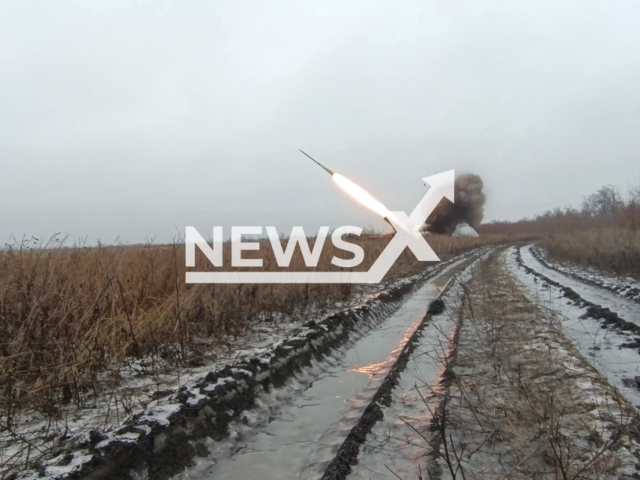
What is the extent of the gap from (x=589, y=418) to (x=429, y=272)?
14.2 metres

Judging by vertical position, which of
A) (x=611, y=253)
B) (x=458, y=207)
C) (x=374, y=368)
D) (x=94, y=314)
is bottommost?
(x=374, y=368)

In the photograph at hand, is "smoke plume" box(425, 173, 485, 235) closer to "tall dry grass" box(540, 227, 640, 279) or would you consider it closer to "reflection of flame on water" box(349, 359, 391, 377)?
"tall dry grass" box(540, 227, 640, 279)

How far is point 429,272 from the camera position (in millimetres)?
17234

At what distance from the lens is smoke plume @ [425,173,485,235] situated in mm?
57000

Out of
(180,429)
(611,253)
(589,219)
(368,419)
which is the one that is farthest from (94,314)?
(589,219)

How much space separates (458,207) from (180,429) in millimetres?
58557

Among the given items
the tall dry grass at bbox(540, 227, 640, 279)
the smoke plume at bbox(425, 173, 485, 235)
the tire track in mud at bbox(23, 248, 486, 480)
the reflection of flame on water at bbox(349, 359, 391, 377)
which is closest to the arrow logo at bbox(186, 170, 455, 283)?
the tire track in mud at bbox(23, 248, 486, 480)

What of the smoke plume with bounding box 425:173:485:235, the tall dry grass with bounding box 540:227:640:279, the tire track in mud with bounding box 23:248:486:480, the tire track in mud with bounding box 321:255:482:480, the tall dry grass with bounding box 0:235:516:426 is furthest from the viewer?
the smoke plume with bounding box 425:173:485:235

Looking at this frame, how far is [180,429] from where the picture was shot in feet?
10.4

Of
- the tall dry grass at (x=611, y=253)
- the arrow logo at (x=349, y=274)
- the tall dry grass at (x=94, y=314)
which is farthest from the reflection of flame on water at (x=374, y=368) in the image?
the tall dry grass at (x=611, y=253)

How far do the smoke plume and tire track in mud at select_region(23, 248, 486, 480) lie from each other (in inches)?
2124

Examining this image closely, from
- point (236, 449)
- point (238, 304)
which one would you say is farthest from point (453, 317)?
point (236, 449)

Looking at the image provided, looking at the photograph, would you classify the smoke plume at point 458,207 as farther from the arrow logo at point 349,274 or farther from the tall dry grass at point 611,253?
the tall dry grass at point 611,253

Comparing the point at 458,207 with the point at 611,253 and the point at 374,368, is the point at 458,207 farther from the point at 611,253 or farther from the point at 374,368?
the point at 374,368
